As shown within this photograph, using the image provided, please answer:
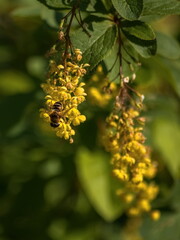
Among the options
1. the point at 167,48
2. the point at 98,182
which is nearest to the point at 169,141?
the point at 98,182

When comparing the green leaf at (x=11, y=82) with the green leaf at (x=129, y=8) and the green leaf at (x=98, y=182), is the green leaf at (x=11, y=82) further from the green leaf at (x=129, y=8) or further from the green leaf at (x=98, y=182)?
the green leaf at (x=129, y=8)

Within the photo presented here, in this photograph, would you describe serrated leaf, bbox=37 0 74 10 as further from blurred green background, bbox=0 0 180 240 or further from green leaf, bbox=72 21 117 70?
blurred green background, bbox=0 0 180 240

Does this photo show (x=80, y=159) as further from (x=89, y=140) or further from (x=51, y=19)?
(x=51, y=19)

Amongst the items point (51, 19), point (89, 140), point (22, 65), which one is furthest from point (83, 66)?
point (22, 65)

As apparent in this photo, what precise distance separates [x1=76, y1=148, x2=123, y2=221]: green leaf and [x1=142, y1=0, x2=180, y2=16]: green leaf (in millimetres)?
1260

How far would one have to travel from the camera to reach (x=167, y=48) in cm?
203

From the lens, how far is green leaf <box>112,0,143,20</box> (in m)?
1.45

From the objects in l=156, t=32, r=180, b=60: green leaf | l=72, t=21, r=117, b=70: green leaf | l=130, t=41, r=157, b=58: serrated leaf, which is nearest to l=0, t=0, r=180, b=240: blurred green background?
l=156, t=32, r=180, b=60: green leaf

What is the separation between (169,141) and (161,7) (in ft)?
4.36

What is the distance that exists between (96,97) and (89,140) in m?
0.65

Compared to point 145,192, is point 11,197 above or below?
below

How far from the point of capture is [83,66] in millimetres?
1479

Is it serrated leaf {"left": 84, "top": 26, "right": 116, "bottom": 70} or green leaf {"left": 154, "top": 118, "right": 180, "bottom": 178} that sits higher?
serrated leaf {"left": 84, "top": 26, "right": 116, "bottom": 70}

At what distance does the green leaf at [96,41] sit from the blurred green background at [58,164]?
2.90 ft
